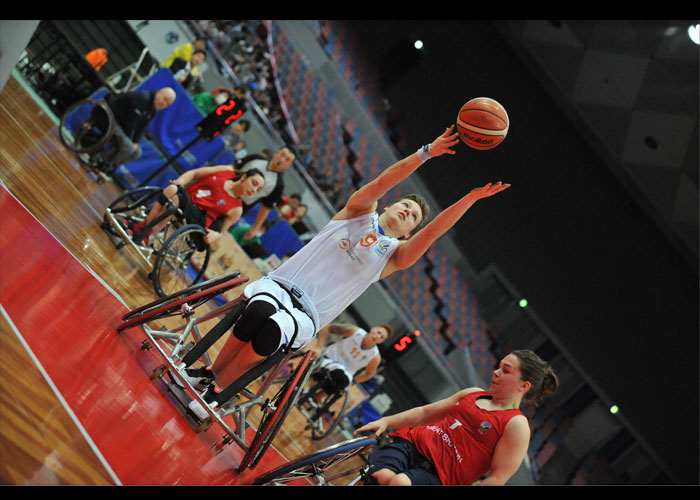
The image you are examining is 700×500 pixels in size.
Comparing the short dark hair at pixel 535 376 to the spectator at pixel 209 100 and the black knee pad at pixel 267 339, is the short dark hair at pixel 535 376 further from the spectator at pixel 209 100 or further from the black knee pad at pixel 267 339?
the spectator at pixel 209 100

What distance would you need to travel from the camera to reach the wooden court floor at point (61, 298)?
2.27m

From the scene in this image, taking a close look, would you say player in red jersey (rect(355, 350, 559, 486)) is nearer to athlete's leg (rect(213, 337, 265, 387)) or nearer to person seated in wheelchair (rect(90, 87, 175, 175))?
athlete's leg (rect(213, 337, 265, 387))

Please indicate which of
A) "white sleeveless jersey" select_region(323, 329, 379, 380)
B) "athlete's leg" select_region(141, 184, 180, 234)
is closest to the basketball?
"athlete's leg" select_region(141, 184, 180, 234)

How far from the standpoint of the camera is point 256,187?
564 cm

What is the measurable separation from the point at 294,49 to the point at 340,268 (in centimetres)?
1055

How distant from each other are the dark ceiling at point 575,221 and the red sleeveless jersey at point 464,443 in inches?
373

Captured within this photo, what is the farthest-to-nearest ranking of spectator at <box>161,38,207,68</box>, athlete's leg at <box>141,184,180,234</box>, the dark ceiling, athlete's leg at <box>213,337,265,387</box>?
the dark ceiling
spectator at <box>161,38,207,68</box>
athlete's leg at <box>141,184,180,234</box>
athlete's leg at <box>213,337,265,387</box>

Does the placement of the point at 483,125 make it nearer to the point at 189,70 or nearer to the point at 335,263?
the point at 335,263

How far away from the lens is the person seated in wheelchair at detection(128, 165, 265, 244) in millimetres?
5562

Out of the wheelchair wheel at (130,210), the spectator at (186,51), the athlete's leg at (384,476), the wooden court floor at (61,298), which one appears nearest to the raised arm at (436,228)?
the athlete's leg at (384,476)

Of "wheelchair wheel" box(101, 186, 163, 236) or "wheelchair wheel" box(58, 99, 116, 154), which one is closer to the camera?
"wheelchair wheel" box(101, 186, 163, 236)

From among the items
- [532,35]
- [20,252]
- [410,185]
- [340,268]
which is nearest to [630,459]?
[410,185]

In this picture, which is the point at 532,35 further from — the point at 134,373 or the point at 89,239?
the point at 134,373

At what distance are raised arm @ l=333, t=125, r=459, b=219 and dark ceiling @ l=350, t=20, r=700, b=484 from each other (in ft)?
29.4
